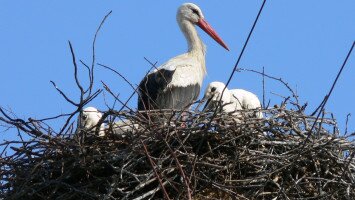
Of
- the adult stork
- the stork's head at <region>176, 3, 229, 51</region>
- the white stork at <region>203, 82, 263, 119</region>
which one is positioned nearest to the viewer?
the white stork at <region>203, 82, 263, 119</region>

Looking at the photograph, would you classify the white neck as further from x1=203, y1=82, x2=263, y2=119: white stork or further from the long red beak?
x1=203, y1=82, x2=263, y2=119: white stork

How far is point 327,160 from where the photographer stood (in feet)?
20.6

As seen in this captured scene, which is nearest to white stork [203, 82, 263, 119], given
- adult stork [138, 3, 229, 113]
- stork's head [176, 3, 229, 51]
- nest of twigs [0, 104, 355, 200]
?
adult stork [138, 3, 229, 113]

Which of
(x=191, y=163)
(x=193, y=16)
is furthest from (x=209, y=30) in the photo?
(x=191, y=163)

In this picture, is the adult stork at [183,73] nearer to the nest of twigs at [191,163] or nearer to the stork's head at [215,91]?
the stork's head at [215,91]

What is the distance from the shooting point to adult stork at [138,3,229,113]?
807cm

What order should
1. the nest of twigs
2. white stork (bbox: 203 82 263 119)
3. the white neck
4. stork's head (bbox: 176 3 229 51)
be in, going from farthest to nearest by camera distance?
stork's head (bbox: 176 3 229 51) < the white neck < white stork (bbox: 203 82 263 119) < the nest of twigs

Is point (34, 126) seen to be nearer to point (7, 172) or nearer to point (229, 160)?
point (7, 172)

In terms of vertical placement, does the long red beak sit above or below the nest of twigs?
above

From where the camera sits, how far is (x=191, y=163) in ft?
19.9

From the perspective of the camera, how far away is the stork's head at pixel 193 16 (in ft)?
29.0

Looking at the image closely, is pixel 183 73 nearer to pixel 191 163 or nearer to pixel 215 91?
pixel 215 91

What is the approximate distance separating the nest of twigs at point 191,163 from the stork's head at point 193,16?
2.52 metres

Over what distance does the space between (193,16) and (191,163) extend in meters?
2.99
